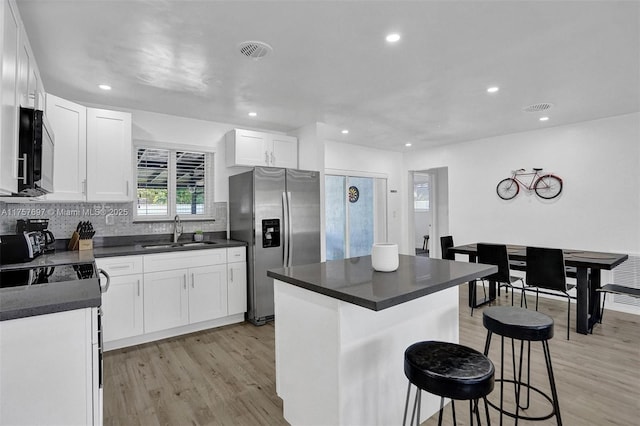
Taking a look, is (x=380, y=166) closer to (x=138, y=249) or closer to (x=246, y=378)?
(x=138, y=249)

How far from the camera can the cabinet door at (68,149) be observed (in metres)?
2.93

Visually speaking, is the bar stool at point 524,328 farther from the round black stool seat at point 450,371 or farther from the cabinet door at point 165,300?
the cabinet door at point 165,300

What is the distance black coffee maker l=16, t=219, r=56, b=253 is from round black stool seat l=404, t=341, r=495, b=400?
10.4 feet

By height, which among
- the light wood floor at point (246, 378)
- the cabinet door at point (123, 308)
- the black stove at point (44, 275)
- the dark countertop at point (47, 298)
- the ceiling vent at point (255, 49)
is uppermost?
the ceiling vent at point (255, 49)

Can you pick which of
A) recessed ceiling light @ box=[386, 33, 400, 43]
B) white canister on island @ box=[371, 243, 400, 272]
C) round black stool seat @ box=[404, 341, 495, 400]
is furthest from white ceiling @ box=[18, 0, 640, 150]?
round black stool seat @ box=[404, 341, 495, 400]

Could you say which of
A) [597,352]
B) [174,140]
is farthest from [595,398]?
[174,140]

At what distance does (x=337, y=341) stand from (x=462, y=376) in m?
0.57

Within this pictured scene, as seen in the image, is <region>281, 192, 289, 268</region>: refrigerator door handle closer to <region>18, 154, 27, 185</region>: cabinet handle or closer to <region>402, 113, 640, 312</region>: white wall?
<region>18, 154, 27, 185</region>: cabinet handle

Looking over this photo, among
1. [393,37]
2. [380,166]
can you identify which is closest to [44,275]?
[393,37]

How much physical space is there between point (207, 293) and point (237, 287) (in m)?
0.35

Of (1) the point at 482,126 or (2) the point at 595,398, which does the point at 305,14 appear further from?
(1) the point at 482,126

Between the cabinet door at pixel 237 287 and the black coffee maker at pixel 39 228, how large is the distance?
1653 millimetres

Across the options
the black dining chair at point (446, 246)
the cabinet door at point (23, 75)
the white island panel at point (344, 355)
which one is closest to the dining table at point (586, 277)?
the black dining chair at point (446, 246)

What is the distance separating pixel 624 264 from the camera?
4113 millimetres
